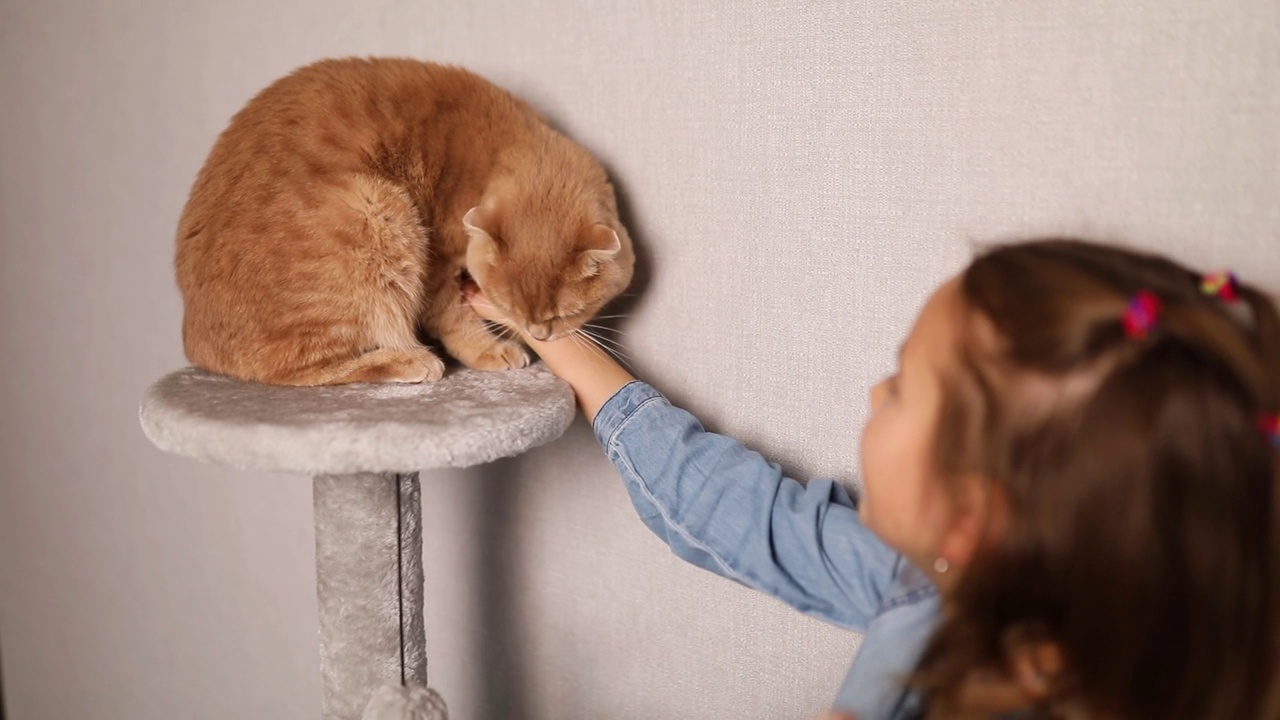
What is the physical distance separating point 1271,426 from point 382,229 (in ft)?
2.99

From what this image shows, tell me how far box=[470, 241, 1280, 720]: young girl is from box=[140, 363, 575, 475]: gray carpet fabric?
0.38 meters

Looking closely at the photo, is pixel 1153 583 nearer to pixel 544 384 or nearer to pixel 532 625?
pixel 544 384

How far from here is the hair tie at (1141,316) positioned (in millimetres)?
615

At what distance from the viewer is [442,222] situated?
1139mm

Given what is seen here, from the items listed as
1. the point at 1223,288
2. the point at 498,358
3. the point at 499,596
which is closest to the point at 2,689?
the point at 499,596

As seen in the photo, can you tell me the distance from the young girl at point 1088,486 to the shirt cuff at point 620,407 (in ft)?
1.12

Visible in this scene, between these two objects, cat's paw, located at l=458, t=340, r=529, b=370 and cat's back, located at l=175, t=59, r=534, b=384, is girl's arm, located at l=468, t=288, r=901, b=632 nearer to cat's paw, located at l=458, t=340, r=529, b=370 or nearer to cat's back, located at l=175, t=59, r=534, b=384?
cat's paw, located at l=458, t=340, r=529, b=370

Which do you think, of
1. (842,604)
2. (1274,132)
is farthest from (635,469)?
(1274,132)

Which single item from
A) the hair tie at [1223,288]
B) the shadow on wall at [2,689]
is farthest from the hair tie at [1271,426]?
the shadow on wall at [2,689]

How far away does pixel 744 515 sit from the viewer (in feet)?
3.11

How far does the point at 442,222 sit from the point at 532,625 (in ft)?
2.33

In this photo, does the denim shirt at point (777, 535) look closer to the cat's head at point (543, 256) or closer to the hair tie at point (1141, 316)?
the cat's head at point (543, 256)

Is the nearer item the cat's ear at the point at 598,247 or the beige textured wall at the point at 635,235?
the beige textured wall at the point at 635,235

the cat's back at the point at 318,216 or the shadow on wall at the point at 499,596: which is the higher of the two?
the cat's back at the point at 318,216
